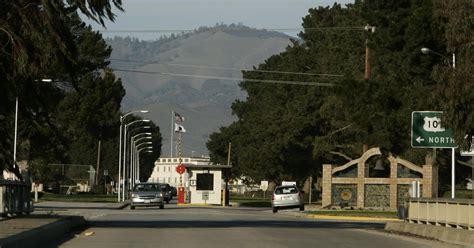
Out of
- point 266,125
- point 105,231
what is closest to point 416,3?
point 105,231

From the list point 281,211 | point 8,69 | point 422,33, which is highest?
point 422,33

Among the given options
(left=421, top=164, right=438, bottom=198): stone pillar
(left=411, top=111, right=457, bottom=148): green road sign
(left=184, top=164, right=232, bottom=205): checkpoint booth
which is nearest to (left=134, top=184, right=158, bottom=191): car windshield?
(left=184, top=164, right=232, bottom=205): checkpoint booth

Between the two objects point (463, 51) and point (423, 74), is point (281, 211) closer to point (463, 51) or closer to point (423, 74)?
point (423, 74)

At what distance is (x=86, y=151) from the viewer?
516 feet

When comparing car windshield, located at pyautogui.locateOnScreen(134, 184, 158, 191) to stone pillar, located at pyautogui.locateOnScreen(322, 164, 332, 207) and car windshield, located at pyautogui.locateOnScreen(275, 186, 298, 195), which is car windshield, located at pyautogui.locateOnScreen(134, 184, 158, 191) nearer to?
car windshield, located at pyautogui.locateOnScreen(275, 186, 298, 195)

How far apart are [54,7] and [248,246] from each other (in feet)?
29.2

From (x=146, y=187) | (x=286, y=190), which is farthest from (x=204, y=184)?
(x=286, y=190)

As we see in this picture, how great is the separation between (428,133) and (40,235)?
15.9 meters

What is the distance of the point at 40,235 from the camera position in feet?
85.9

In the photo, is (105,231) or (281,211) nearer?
(105,231)

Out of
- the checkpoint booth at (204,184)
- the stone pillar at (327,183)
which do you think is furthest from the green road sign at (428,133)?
the checkpoint booth at (204,184)

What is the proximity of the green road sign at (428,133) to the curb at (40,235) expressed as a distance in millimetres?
11401

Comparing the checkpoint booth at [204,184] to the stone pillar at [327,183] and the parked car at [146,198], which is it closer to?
the parked car at [146,198]

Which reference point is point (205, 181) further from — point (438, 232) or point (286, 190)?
point (438, 232)
